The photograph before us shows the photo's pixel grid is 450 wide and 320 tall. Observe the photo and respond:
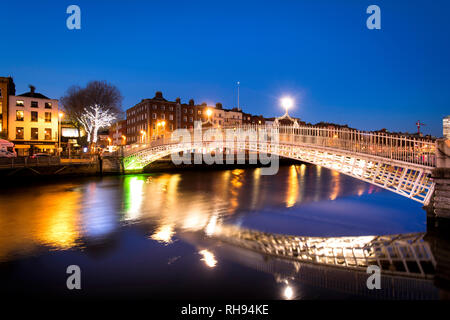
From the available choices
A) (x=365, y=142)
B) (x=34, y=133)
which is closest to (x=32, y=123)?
(x=34, y=133)

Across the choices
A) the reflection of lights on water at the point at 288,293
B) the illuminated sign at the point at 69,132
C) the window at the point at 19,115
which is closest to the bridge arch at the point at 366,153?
the reflection of lights on water at the point at 288,293

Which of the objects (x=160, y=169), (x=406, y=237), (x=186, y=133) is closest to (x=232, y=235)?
(x=406, y=237)

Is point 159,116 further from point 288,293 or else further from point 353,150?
point 288,293

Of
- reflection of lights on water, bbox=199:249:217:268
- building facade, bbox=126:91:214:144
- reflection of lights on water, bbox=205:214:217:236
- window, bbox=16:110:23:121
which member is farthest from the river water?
building facade, bbox=126:91:214:144

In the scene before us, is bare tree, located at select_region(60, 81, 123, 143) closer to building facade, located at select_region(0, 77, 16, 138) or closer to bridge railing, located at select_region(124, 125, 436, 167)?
building facade, located at select_region(0, 77, 16, 138)

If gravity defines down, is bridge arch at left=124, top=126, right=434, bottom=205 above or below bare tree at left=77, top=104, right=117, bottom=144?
below

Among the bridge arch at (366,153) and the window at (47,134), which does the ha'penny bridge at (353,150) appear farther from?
the window at (47,134)

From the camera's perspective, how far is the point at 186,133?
28.1 m

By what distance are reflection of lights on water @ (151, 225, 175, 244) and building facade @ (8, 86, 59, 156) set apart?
36977mm

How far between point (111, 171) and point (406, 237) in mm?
33150

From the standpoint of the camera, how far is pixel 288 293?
6.07 metres

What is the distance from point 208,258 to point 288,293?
9.48 ft

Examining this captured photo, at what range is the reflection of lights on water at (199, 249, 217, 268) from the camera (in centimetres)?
767

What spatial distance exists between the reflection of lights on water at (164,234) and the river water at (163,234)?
43 mm
